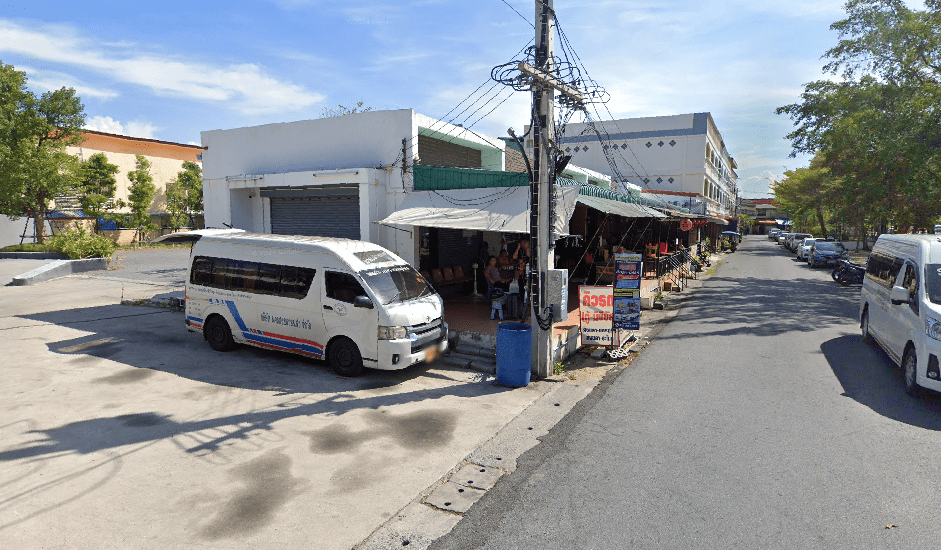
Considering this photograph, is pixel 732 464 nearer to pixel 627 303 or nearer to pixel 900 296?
pixel 900 296

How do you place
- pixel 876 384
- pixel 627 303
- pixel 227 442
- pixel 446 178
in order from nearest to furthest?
pixel 227 442 → pixel 876 384 → pixel 627 303 → pixel 446 178

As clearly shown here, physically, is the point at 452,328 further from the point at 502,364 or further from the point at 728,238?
the point at 728,238

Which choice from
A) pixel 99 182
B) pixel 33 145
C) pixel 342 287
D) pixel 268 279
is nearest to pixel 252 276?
pixel 268 279

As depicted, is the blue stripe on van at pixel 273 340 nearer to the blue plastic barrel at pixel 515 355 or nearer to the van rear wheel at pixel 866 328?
the blue plastic barrel at pixel 515 355

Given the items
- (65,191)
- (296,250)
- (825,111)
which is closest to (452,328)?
(296,250)

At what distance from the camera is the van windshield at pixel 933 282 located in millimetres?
7805

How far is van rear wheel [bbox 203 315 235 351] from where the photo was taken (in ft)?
34.0

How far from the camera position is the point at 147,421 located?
697 centimetres

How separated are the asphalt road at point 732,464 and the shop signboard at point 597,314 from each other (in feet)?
2.86

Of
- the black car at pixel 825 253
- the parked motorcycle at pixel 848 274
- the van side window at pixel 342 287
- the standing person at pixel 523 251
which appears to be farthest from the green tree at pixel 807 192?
the van side window at pixel 342 287

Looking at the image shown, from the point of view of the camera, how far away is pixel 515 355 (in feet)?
28.8

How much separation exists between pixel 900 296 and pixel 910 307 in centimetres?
22

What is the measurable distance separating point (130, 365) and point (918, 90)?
1101 inches

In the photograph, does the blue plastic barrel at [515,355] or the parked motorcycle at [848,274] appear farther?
the parked motorcycle at [848,274]
